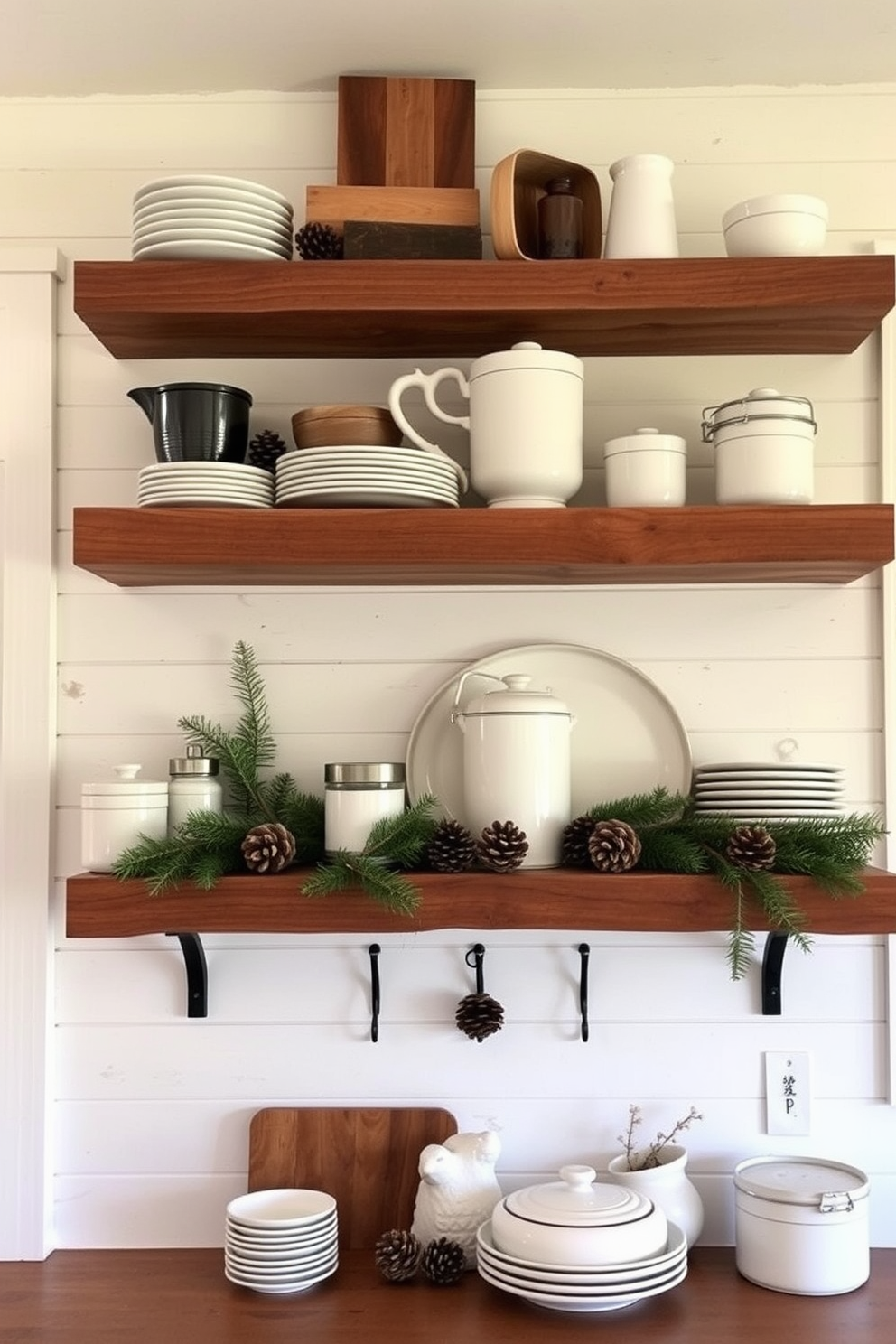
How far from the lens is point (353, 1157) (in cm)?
156

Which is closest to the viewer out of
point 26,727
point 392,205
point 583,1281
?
point 583,1281

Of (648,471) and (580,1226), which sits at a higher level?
(648,471)

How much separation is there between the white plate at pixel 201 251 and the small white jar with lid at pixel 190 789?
61cm

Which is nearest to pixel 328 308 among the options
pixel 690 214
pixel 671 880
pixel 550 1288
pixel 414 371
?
pixel 414 371

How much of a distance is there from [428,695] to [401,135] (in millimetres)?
748

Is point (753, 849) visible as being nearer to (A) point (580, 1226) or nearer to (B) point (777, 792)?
(B) point (777, 792)

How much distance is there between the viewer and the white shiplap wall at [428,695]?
1.59 metres

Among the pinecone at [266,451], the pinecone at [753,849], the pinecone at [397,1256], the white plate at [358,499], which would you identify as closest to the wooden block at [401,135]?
the pinecone at [266,451]

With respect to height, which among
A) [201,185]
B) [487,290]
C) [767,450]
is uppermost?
[201,185]

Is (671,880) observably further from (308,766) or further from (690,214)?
(690,214)

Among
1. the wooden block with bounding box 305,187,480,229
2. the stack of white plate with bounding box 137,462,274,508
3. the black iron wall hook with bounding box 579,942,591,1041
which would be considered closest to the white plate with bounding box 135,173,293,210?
the wooden block with bounding box 305,187,480,229

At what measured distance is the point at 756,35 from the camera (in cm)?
153

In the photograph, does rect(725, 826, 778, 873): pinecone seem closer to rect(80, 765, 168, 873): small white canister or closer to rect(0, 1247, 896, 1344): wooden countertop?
rect(0, 1247, 896, 1344): wooden countertop

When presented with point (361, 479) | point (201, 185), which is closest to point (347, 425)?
point (361, 479)
